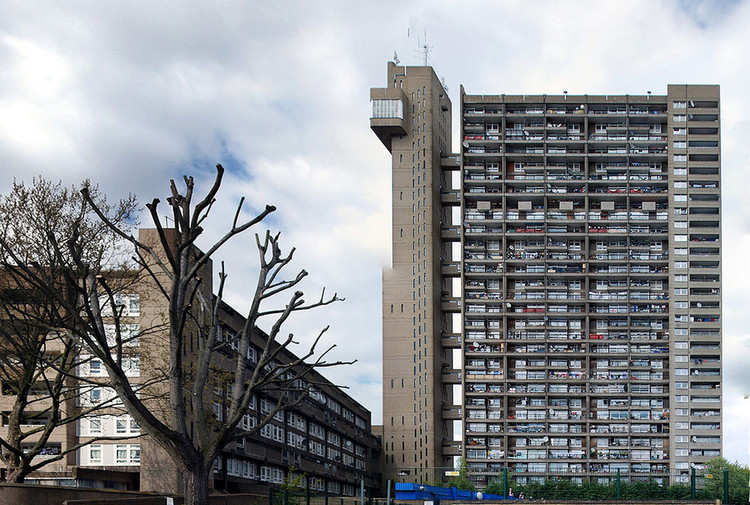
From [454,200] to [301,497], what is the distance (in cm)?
10480

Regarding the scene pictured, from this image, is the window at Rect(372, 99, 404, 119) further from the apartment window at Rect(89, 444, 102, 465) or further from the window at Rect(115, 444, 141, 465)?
the window at Rect(115, 444, 141, 465)

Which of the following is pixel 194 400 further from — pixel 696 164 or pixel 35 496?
pixel 696 164

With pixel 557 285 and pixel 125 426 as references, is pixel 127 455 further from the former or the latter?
pixel 557 285

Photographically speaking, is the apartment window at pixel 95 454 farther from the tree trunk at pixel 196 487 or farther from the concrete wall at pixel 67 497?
the tree trunk at pixel 196 487

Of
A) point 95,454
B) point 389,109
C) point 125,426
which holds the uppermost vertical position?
point 389,109

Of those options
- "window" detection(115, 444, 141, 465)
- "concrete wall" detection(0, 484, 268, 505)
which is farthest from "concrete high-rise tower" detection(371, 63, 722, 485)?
"concrete wall" detection(0, 484, 268, 505)

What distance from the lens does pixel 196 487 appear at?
77.6 feet

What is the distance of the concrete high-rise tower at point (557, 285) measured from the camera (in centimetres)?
13875

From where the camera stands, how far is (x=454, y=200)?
14900 cm

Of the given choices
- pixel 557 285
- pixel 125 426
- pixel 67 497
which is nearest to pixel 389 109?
pixel 557 285

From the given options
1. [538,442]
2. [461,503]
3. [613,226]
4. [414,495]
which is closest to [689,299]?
[613,226]

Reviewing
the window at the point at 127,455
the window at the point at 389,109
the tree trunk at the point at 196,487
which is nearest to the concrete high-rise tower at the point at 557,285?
the window at the point at 389,109

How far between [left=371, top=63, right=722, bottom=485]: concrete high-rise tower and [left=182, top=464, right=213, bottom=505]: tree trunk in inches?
4568

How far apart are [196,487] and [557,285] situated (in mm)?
124550
